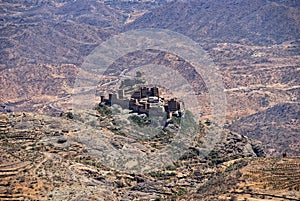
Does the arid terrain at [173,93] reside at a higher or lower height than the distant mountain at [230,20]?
lower

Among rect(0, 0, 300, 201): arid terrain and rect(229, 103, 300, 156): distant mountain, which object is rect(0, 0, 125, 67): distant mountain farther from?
rect(229, 103, 300, 156): distant mountain

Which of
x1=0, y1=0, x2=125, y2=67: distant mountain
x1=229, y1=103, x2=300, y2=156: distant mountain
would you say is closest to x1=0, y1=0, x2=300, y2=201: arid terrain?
x1=229, y1=103, x2=300, y2=156: distant mountain

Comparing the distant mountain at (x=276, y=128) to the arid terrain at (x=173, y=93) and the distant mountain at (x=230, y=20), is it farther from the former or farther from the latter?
the distant mountain at (x=230, y=20)

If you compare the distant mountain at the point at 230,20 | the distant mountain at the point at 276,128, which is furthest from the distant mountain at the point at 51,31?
the distant mountain at the point at 276,128

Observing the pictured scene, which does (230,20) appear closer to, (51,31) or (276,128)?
(51,31)

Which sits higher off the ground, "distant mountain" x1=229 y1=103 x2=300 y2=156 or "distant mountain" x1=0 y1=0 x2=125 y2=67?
"distant mountain" x1=0 y1=0 x2=125 y2=67

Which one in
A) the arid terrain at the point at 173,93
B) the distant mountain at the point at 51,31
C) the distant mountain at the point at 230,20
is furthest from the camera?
the distant mountain at the point at 230,20

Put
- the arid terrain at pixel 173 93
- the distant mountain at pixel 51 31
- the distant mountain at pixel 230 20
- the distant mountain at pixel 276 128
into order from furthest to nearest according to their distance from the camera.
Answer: the distant mountain at pixel 230 20
the distant mountain at pixel 51 31
the distant mountain at pixel 276 128
the arid terrain at pixel 173 93
